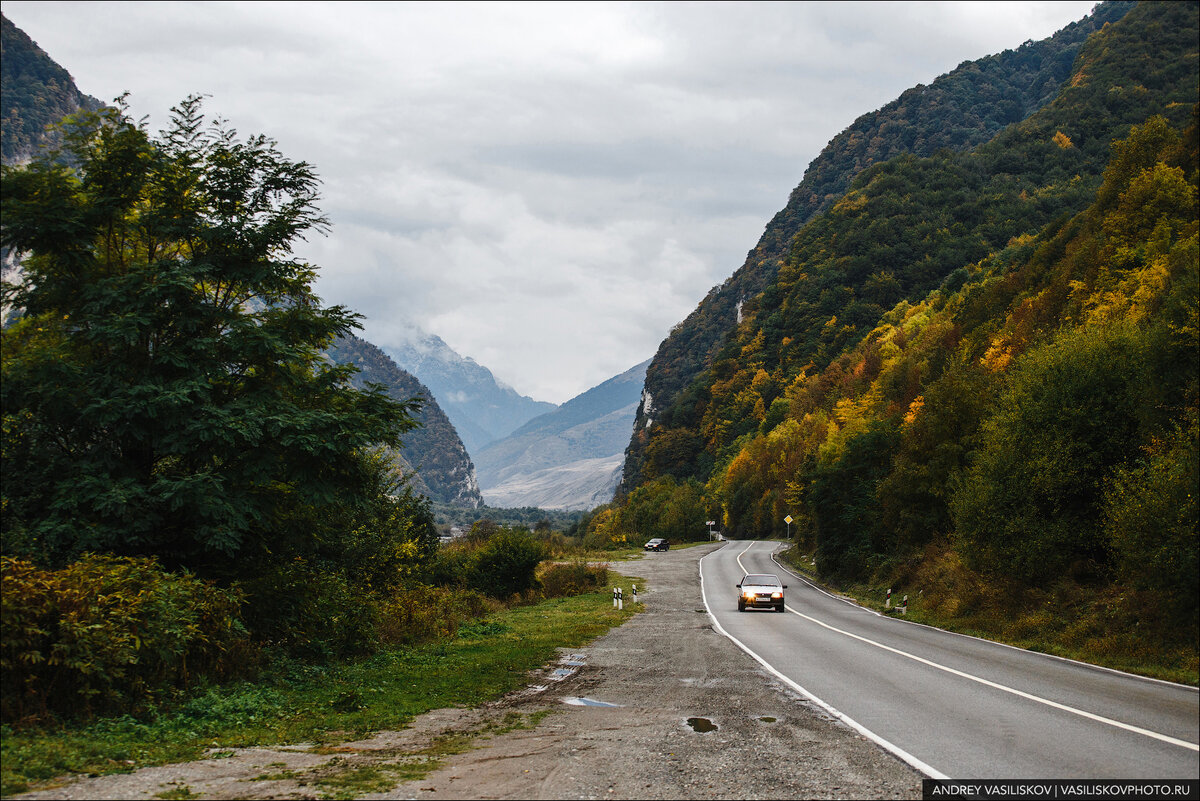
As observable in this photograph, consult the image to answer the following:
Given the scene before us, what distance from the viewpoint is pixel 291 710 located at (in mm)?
10820

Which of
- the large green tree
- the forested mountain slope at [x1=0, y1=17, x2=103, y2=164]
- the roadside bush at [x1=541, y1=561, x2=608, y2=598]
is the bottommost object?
the roadside bush at [x1=541, y1=561, x2=608, y2=598]

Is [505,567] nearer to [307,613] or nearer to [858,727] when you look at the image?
[307,613]

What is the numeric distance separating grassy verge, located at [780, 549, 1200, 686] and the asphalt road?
841 millimetres

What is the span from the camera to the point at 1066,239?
5922cm

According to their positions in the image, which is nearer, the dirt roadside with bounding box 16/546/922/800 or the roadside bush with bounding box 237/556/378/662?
the dirt roadside with bounding box 16/546/922/800

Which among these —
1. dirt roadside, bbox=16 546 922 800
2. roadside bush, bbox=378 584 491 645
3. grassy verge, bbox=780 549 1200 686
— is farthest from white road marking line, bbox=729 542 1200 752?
roadside bush, bbox=378 584 491 645

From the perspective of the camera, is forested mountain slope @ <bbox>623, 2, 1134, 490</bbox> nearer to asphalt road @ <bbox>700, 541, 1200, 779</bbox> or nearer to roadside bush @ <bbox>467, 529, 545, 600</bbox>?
roadside bush @ <bbox>467, 529, 545, 600</bbox>

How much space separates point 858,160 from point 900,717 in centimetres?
20553

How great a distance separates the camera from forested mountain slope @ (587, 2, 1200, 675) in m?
18.0

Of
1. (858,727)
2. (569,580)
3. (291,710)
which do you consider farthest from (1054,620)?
(569,580)

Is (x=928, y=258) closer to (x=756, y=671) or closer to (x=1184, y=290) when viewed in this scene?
(x=1184, y=290)

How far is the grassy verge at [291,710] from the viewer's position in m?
7.60

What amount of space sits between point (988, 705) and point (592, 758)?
19.5ft

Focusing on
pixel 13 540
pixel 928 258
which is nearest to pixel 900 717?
pixel 13 540
